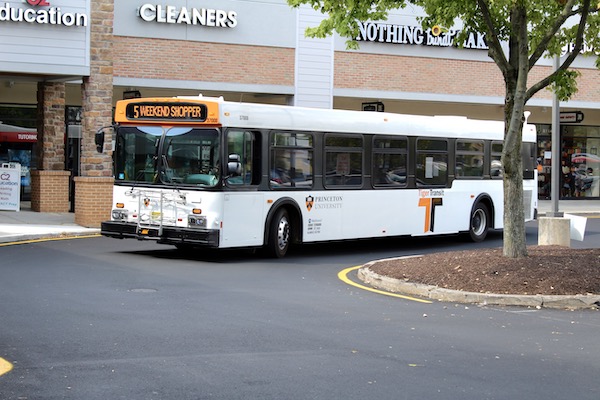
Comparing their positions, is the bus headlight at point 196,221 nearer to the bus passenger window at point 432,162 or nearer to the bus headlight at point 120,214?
the bus headlight at point 120,214

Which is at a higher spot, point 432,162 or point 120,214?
point 432,162

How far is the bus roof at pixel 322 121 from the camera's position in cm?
1609

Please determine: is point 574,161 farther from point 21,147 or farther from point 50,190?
point 50,190

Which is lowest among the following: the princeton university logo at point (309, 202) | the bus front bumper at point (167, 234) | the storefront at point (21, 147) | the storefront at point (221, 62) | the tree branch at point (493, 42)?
the bus front bumper at point (167, 234)

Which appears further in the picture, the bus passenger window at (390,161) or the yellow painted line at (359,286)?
the bus passenger window at (390,161)

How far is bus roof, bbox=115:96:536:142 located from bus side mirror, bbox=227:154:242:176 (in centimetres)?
57

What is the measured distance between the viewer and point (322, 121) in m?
17.9

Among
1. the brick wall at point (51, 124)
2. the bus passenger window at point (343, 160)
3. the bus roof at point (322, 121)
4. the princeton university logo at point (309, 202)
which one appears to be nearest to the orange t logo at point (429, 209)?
the bus roof at point (322, 121)

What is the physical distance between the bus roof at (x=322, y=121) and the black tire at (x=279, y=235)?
160cm

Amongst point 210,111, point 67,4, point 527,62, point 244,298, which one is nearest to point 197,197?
point 210,111

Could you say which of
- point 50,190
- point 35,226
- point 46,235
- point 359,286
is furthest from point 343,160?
point 50,190

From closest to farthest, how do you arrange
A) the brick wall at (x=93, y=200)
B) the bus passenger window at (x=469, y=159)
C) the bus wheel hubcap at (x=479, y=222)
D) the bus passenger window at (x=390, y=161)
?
the bus passenger window at (x=390, y=161) < the bus passenger window at (x=469, y=159) < the bus wheel hubcap at (x=479, y=222) < the brick wall at (x=93, y=200)

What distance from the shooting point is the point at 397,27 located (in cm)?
2905

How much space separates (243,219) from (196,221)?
856 millimetres
